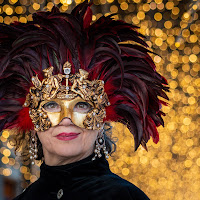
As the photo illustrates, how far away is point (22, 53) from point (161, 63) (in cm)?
115

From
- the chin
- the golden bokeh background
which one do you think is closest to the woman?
the chin

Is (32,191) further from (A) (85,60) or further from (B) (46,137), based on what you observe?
(A) (85,60)

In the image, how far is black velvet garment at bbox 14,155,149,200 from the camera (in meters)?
1.28

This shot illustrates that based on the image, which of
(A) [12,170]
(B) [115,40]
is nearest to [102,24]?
(B) [115,40]

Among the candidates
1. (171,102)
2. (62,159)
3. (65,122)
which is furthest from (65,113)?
(171,102)

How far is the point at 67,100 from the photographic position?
1.38 metres

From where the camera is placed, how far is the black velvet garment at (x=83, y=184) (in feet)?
4.21

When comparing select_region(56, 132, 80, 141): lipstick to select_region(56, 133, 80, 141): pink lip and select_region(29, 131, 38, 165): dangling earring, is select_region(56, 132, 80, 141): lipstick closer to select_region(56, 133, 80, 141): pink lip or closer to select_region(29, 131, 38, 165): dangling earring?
select_region(56, 133, 80, 141): pink lip

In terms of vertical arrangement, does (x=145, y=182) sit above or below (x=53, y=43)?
below

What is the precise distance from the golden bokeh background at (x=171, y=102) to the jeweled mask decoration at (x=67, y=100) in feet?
3.32

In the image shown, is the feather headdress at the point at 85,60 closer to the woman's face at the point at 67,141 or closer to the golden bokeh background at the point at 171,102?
the woman's face at the point at 67,141

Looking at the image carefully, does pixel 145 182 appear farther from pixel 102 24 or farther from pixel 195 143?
pixel 102 24

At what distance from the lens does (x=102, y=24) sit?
1.46 m

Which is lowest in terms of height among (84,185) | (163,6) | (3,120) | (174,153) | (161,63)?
(174,153)
